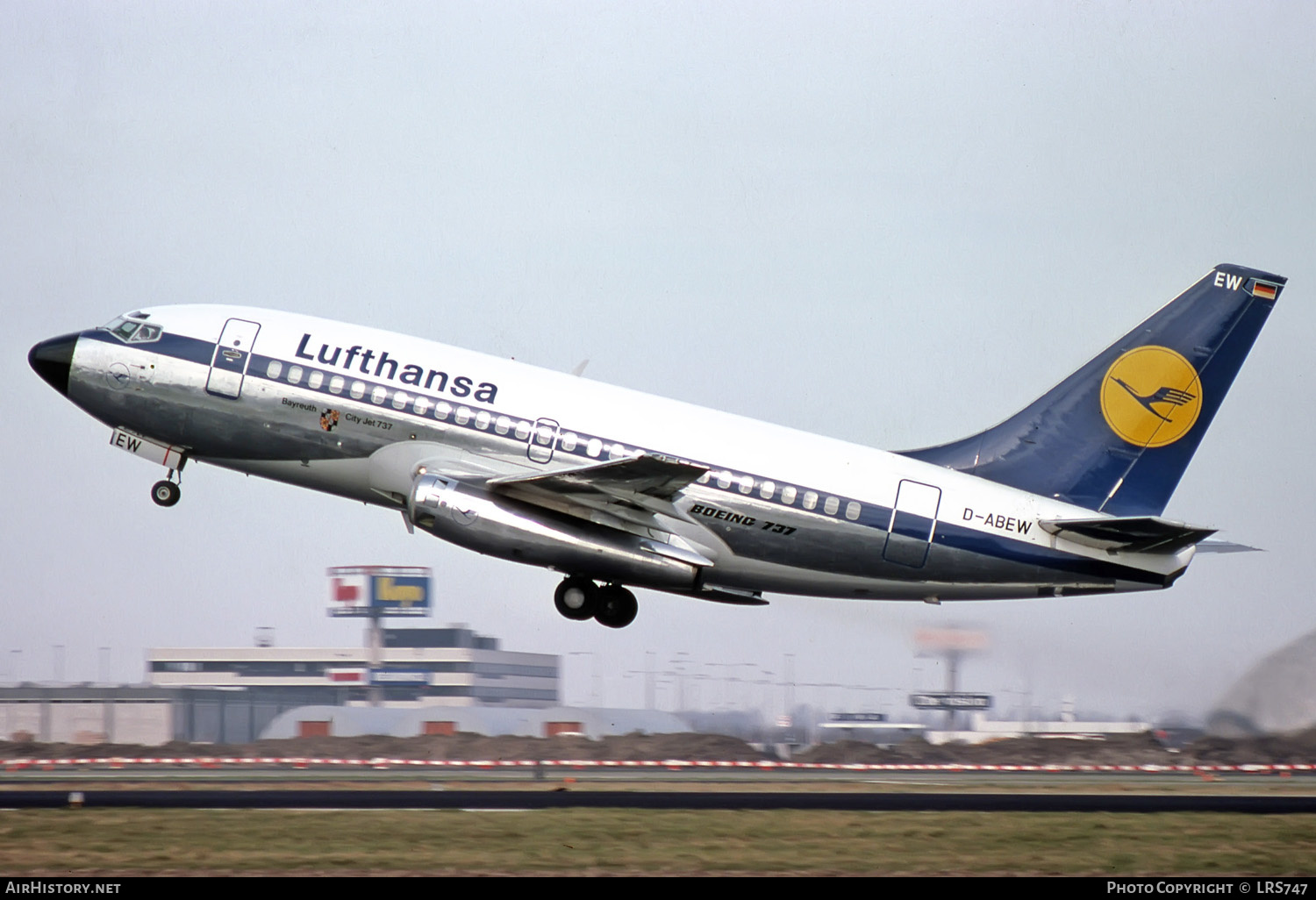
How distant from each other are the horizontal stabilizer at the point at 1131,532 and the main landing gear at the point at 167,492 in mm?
20845

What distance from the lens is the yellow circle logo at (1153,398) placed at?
114ft

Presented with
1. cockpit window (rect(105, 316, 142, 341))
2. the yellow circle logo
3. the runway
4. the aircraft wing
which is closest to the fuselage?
the aircraft wing

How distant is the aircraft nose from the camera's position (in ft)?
116

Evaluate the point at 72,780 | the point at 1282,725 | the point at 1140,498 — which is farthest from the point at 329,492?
the point at 1282,725

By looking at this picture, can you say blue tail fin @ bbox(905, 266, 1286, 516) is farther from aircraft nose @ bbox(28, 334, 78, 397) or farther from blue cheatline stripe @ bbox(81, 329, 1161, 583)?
aircraft nose @ bbox(28, 334, 78, 397)

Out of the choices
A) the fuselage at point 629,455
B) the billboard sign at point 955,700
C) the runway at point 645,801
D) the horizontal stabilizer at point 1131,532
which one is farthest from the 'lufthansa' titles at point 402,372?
A: the billboard sign at point 955,700

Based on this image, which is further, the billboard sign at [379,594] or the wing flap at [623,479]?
the billboard sign at [379,594]

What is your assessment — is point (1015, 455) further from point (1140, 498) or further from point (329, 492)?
point (329, 492)

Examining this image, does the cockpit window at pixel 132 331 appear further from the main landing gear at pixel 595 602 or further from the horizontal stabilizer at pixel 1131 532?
the horizontal stabilizer at pixel 1131 532

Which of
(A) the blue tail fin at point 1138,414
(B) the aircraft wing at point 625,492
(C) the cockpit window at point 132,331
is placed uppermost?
(C) the cockpit window at point 132,331

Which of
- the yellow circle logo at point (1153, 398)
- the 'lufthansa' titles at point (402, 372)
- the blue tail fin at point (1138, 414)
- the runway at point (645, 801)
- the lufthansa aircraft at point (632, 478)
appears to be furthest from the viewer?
the yellow circle logo at point (1153, 398)

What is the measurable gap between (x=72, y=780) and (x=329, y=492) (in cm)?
1041

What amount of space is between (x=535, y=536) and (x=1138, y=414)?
14810 mm

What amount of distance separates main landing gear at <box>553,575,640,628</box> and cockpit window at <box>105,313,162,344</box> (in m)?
11.4
